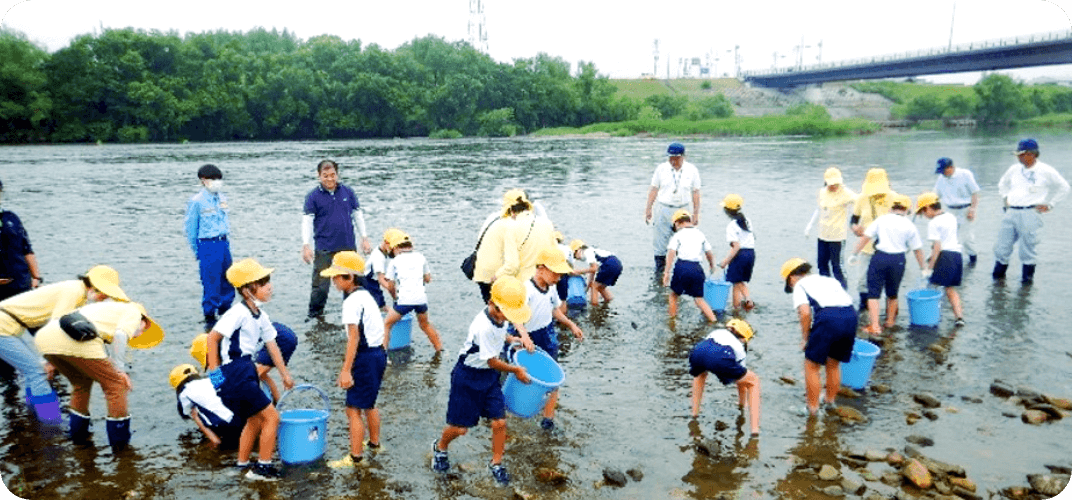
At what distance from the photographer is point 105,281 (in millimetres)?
6363

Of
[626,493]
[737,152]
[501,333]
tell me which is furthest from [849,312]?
[737,152]

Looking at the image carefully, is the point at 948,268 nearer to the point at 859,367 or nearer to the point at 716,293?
the point at 716,293

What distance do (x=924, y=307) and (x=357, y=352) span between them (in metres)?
7.20

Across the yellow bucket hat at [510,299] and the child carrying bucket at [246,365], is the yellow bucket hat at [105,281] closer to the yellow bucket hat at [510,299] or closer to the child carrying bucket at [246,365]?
the child carrying bucket at [246,365]

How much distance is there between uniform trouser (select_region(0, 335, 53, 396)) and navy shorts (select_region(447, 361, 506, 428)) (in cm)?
375

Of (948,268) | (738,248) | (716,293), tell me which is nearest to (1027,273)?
(948,268)

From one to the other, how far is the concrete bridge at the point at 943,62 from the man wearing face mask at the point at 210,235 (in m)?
65.5

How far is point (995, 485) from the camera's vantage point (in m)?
5.74

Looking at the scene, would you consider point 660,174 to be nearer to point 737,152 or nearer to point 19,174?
point 19,174

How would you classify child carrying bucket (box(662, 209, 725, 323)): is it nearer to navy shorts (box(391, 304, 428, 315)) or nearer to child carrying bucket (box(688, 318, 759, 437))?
child carrying bucket (box(688, 318, 759, 437))

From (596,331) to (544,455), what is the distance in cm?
359

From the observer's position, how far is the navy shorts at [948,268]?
380 inches

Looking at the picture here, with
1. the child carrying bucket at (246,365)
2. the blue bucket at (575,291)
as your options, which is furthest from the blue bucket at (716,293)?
the child carrying bucket at (246,365)

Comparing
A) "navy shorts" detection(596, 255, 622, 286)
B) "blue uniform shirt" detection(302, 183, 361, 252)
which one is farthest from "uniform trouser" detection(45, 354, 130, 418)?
"navy shorts" detection(596, 255, 622, 286)
